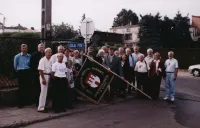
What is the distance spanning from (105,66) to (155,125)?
→ 352 centimetres

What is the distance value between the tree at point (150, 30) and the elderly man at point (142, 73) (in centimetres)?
2790

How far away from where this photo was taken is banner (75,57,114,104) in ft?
29.9

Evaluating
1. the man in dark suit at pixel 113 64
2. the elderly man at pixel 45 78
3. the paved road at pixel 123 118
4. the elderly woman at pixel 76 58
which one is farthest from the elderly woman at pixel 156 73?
the elderly man at pixel 45 78

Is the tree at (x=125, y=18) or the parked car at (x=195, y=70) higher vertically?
the tree at (x=125, y=18)

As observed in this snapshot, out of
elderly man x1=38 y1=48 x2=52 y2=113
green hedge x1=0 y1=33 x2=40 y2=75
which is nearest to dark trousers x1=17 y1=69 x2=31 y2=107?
elderly man x1=38 y1=48 x2=52 y2=113

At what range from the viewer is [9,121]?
678 cm

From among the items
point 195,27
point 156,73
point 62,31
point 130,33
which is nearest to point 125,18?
point 130,33

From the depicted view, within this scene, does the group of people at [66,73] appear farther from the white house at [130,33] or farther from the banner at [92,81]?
the white house at [130,33]

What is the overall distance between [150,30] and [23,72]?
33466 millimetres

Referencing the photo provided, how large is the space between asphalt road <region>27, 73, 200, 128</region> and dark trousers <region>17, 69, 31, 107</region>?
1.77 metres

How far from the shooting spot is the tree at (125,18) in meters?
98.8

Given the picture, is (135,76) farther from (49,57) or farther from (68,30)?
(68,30)

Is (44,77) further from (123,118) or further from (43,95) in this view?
(123,118)

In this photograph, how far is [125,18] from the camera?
100 meters
